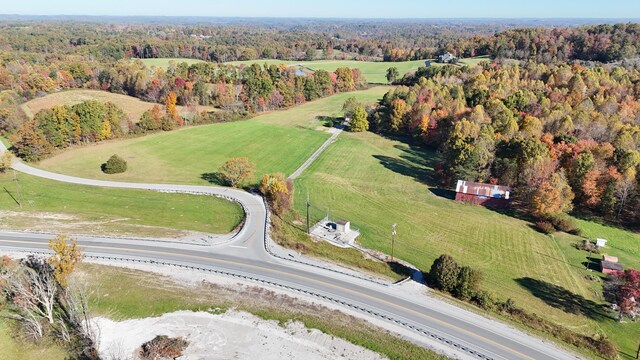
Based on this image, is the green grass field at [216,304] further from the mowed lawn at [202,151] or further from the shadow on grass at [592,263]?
the mowed lawn at [202,151]

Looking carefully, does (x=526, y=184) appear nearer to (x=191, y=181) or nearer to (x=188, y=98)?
(x=191, y=181)

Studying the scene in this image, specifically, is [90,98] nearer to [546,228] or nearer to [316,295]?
[316,295]

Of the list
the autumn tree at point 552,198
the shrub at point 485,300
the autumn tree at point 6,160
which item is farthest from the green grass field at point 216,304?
the autumn tree at point 6,160

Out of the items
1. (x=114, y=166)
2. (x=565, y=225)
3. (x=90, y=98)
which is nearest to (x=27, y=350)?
(x=114, y=166)

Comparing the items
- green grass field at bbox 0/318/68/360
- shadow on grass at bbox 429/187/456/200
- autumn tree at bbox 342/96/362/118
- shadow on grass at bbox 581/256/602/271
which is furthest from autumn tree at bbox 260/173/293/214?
autumn tree at bbox 342/96/362/118

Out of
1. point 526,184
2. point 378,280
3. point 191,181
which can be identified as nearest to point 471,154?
point 526,184

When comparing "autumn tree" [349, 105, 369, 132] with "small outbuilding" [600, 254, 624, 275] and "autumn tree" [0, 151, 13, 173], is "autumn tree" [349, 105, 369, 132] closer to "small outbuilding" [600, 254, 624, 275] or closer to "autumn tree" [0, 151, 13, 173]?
"small outbuilding" [600, 254, 624, 275]
